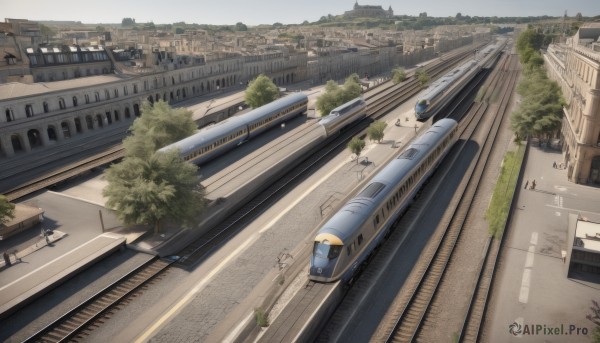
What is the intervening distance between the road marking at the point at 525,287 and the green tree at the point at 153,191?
2134cm

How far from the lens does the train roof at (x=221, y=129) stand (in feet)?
134

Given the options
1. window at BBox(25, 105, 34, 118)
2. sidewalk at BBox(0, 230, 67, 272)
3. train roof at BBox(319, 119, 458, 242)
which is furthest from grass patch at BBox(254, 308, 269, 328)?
window at BBox(25, 105, 34, 118)

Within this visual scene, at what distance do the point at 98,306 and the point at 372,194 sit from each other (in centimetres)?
1744

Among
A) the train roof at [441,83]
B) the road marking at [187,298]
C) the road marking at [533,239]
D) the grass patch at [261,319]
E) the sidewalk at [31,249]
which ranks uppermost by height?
the train roof at [441,83]

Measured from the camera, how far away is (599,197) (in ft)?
118

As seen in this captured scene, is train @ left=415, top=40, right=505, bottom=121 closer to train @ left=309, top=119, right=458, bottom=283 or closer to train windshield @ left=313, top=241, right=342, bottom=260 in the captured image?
train @ left=309, top=119, right=458, bottom=283

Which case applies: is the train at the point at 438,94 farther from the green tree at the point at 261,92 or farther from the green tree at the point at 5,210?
the green tree at the point at 5,210

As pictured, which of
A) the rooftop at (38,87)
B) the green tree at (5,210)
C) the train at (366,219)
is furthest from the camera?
the rooftop at (38,87)

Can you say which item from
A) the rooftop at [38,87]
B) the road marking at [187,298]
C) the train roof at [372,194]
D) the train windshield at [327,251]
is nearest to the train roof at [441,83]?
the train roof at [372,194]

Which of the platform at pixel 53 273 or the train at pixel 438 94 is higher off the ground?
the train at pixel 438 94

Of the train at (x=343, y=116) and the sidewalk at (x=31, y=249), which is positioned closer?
the sidewalk at (x=31, y=249)

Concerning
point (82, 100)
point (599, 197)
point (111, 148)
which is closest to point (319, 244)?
point (599, 197)

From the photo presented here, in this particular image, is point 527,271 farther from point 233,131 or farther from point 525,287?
point 233,131

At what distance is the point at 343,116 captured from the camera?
54.5 meters
